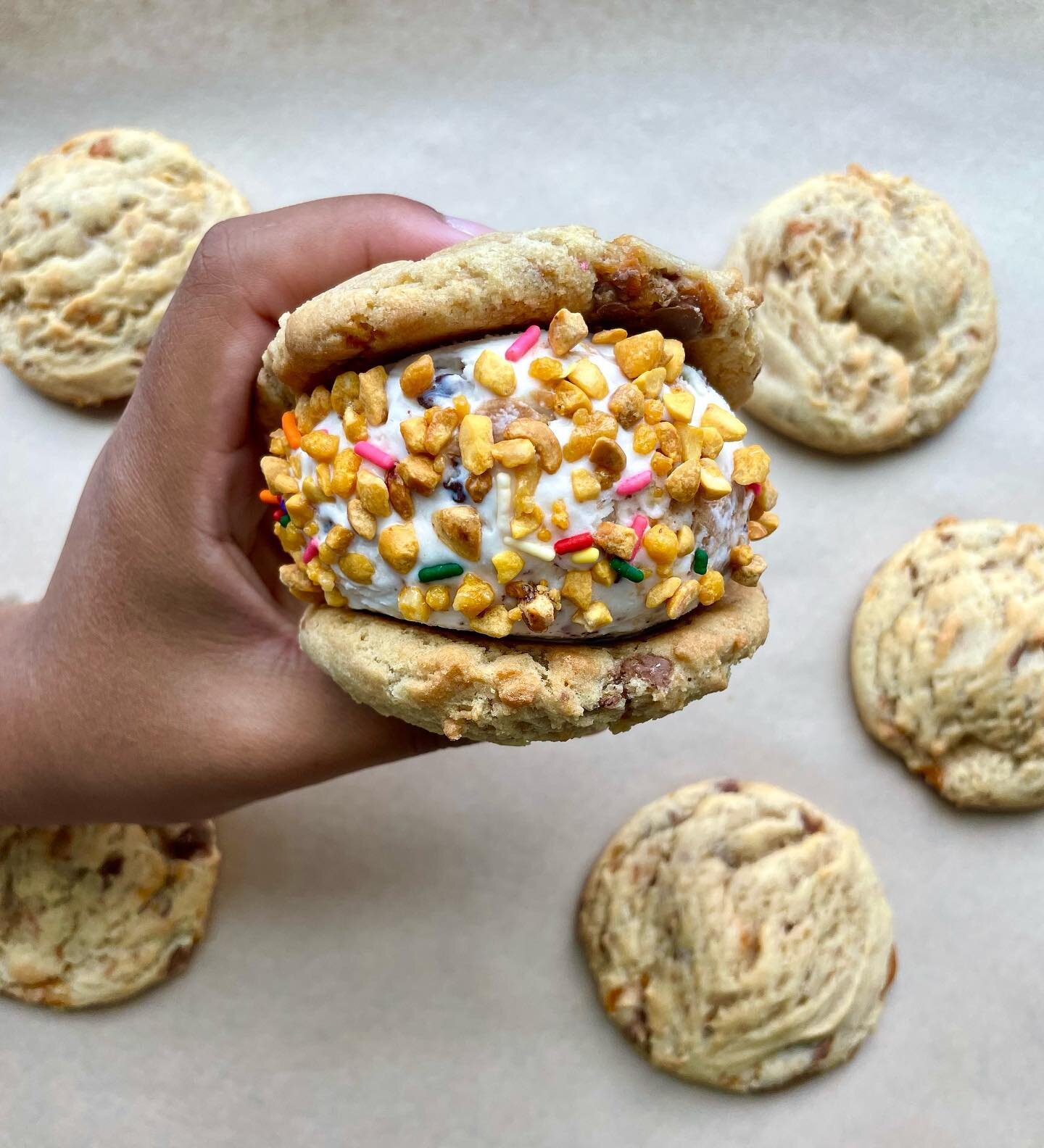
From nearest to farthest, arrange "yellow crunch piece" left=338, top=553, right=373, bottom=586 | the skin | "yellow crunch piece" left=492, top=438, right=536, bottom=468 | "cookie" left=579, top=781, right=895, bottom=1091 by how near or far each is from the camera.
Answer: "yellow crunch piece" left=492, top=438, right=536, bottom=468 < "yellow crunch piece" left=338, top=553, right=373, bottom=586 < the skin < "cookie" left=579, top=781, right=895, bottom=1091

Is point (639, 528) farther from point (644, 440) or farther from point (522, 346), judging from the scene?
point (522, 346)

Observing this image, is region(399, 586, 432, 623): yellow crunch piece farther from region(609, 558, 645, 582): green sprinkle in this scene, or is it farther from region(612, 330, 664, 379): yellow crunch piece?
region(612, 330, 664, 379): yellow crunch piece

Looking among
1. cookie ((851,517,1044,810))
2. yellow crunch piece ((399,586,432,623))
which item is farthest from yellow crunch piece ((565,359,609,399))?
cookie ((851,517,1044,810))

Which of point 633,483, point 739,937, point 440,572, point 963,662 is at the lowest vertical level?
point 739,937

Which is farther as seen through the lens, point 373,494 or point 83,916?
point 83,916

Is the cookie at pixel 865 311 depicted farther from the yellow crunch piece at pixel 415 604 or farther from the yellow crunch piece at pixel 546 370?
the yellow crunch piece at pixel 415 604

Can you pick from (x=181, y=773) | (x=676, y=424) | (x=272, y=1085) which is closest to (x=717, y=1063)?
(x=272, y=1085)

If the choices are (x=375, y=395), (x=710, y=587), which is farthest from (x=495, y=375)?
(x=710, y=587)
